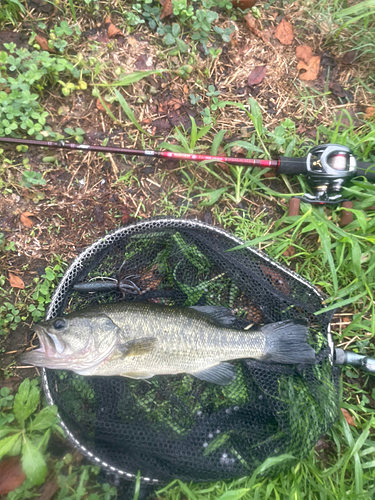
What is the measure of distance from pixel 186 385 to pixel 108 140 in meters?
2.40

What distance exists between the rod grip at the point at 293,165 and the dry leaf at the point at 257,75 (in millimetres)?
957

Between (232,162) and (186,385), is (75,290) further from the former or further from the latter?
(232,162)

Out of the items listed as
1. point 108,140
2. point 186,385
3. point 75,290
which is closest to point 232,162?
point 108,140

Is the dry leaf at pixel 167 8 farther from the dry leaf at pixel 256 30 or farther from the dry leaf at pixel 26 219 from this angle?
the dry leaf at pixel 26 219

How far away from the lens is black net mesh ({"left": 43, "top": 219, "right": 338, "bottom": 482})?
2500 mm

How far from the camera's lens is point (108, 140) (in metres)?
3.16

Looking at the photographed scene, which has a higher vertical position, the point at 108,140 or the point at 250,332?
the point at 108,140

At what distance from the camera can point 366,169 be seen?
295cm

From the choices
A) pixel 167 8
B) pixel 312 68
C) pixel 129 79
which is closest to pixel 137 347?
pixel 129 79

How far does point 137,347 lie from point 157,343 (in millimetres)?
156

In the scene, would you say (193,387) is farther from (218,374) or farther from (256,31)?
(256,31)

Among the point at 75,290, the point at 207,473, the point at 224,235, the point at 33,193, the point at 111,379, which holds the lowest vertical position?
the point at 207,473

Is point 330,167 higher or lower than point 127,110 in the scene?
lower

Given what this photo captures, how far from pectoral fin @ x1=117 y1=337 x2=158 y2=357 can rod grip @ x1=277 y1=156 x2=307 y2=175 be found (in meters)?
1.93
